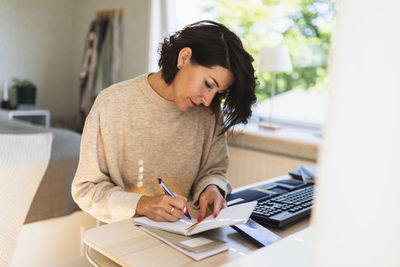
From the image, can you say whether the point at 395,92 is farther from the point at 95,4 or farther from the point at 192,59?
the point at 95,4

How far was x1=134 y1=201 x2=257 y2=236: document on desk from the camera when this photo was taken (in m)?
0.85

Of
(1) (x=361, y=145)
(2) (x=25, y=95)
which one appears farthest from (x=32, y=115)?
(1) (x=361, y=145)

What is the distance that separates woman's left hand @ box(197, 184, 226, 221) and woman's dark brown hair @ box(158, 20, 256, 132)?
26cm

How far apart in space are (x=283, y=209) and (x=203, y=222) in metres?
0.28

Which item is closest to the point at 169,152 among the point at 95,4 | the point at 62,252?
the point at 62,252

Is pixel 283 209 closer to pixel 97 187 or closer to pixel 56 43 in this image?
pixel 97 187

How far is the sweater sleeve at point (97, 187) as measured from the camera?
100cm

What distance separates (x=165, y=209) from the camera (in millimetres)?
934

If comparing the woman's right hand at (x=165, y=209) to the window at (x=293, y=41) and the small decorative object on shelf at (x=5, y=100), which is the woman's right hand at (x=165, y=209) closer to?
the window at (x=293, y=41)

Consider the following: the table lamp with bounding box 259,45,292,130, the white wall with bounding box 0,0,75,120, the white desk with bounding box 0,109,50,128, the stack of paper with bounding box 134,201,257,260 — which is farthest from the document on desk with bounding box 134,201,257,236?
the white wall with bounding box 0,0,75,120

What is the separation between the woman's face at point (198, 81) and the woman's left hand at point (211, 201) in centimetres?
26

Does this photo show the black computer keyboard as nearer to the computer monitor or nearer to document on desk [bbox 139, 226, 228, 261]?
document on desk [bbox 139, 226, 228, 261]

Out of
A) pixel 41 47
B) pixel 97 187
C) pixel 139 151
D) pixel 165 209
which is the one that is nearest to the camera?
pixel 165 209

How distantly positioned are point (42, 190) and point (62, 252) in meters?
0.34
